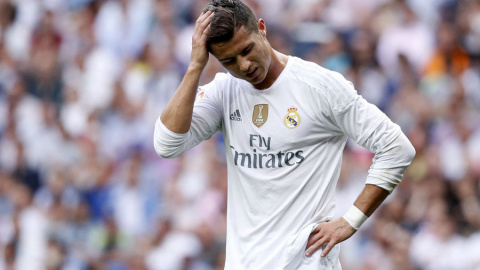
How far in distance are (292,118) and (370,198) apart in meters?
0.55

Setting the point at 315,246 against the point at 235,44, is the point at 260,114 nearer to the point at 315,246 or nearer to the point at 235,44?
the point at 235,44

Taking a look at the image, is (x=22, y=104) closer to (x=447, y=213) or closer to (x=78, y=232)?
(x=78, y=232)

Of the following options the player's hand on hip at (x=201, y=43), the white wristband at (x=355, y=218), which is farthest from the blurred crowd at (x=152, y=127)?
the player's hand on hip at (x=201, y=43)

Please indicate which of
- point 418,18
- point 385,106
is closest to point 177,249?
point 385,106

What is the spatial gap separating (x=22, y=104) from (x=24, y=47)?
127 centimetres

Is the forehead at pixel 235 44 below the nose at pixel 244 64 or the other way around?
the other way around

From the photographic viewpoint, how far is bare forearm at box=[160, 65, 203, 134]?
402cm

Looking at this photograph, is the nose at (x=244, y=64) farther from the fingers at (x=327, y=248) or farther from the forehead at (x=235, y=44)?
the fingers at (x=327, y=248)

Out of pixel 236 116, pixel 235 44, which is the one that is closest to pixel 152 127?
pixel 236 116

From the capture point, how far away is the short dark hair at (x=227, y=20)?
3.96 m

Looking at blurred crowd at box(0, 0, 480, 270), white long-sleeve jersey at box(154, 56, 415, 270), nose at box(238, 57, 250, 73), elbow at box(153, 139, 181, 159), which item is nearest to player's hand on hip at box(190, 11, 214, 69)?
nose at box(238, 57, 250, 73)

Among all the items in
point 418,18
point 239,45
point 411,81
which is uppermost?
point 418,18

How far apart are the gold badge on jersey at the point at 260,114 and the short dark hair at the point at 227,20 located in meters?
0.38

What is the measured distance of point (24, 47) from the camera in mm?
12539
